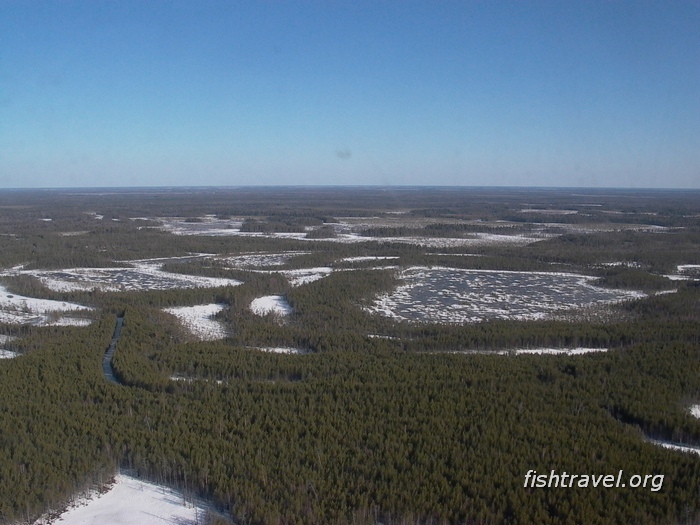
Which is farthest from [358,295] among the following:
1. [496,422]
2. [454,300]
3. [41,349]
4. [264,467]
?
[264,467]

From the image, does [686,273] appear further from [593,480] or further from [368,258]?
[593,480]

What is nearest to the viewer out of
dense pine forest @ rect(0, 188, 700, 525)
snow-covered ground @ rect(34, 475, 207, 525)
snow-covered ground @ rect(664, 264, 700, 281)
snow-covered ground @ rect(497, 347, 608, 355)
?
snow-covered ground @ rect(34, 475, 207, 525)

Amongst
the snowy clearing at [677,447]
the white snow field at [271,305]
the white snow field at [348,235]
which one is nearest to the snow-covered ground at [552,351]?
the snowy clearing at [677,447]

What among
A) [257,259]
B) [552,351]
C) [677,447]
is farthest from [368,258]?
[677,447]

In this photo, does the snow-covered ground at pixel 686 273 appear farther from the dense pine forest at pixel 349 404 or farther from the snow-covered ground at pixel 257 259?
the snow-covered ground at pixel 257 259

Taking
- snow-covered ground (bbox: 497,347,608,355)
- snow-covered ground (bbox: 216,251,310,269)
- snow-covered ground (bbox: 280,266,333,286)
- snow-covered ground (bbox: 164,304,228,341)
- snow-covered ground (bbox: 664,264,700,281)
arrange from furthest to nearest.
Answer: snow-covered ground (bbox: 216,251,310,269) < snow-covered ground (bbox: 664,264,700,281) < snow-covered ground (bbox: 280,266,333,286) < snow-covered ground (bbox: 164,304,228,341) < snow-covered ground (bbox: 497,347,608,355)

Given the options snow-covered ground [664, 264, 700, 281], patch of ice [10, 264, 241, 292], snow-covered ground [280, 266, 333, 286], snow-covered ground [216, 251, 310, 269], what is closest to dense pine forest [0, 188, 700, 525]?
patch of ice [10, 264, 241, 292]

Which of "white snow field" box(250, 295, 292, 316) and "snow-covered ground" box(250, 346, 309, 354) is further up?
"white snow field" box(250, 295, 292, 316)

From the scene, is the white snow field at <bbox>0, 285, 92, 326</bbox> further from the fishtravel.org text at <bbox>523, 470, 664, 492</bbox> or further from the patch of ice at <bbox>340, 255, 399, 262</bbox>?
the patch of ice at <bbox>340, 255, 399, 262</bbox>
